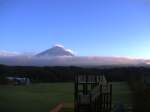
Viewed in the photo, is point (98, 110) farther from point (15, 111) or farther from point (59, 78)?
point (59, 78)

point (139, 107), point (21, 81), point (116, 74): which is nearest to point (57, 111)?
point (139, 107)

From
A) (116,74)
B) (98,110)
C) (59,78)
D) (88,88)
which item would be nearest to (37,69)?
(59,78)

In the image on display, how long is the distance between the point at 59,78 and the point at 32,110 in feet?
45.6

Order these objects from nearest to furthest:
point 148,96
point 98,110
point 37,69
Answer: point 148,96 < point 98,110 < point 37,69

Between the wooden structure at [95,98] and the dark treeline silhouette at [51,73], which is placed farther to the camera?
the dark treeline silhouette at [51,73]

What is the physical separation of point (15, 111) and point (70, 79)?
13672mm

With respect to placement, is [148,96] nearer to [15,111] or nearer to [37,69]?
[15,111]

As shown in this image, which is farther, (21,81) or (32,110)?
(21,81)

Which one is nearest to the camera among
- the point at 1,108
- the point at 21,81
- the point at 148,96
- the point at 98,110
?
the point at 148,96

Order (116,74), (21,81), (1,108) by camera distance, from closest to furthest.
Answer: (1,108) → (21,81) → (116,74)

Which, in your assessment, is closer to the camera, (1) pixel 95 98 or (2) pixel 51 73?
(1) pixel 95 98

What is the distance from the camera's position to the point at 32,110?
11.7 meters

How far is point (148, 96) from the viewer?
8.54 m

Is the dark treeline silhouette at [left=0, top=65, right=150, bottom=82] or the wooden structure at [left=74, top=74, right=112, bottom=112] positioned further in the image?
the dark treeline silhouette at [left=0, top=65, right=150, bottom=82]
